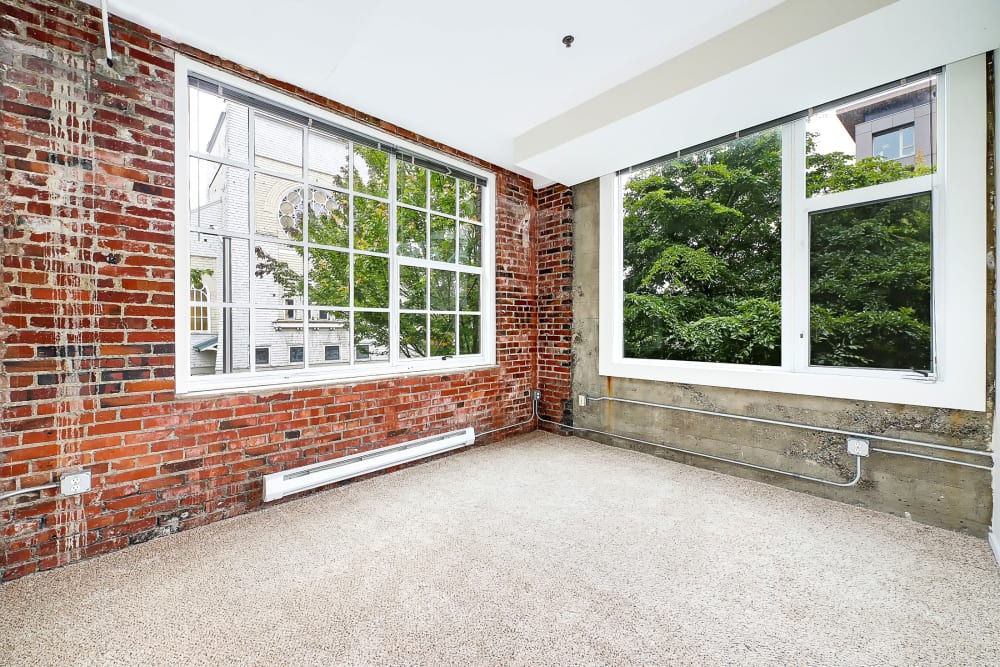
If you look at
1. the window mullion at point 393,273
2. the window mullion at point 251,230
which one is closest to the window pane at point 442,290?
the window mullion at point 393,273

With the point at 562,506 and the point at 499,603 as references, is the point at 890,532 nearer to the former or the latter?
the point at 562,506

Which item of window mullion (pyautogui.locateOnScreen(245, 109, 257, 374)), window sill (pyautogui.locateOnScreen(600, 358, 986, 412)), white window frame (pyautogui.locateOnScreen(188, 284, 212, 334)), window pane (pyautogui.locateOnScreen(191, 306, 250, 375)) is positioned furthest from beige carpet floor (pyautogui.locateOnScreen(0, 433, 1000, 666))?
white window frame (pyautogui.locateOnScreen(188, 284, 212, 334))

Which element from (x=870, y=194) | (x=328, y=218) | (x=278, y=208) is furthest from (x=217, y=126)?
(x=870, y=194)

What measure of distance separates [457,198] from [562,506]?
2.92m

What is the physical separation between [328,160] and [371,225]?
0.56m

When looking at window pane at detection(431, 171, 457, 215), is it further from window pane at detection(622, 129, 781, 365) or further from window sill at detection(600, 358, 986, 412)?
window sill at detection(600, 358, 986, 412)

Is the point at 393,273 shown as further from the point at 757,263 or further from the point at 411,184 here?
the point at 757,263

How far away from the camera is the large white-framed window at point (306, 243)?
261 cm

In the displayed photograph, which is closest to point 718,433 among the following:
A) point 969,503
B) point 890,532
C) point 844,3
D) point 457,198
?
point 890,532

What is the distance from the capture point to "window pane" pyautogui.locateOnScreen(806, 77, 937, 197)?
2.63 meters

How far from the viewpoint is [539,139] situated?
357cm

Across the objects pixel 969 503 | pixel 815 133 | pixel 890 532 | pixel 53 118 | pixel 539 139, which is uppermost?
pixel 539 139

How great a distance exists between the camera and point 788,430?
10.1 ft

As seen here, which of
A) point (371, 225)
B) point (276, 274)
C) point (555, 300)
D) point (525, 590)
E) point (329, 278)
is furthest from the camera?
point (555, 300)
